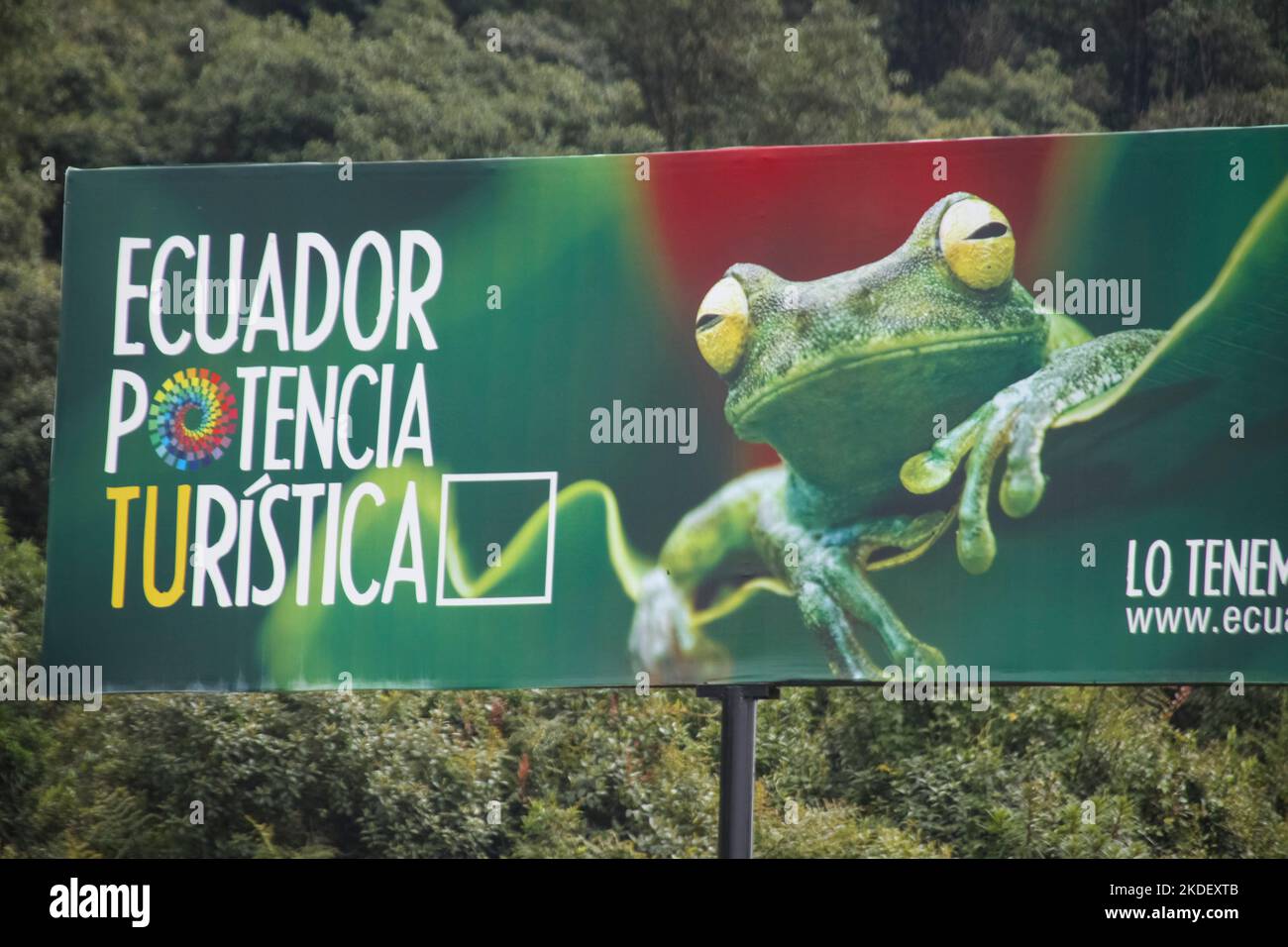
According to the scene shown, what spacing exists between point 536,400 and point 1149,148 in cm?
290

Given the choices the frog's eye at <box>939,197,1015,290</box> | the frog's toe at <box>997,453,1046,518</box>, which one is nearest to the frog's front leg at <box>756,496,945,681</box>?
the frog's toe at <box>997,453,1046,518</box>

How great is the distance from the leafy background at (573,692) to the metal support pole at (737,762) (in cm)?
583

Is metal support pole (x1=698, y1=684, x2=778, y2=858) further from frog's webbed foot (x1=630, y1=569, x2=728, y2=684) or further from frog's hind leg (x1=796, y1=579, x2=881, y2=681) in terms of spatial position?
frog's hind leg (x1=796, y1=579, x2=881, y2=681)

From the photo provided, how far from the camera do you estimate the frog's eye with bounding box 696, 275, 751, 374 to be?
7902 mm

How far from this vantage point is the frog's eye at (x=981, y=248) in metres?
7.76

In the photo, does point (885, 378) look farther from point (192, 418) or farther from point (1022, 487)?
point (192, 418)

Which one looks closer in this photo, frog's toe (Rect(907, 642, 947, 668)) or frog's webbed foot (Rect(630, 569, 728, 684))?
frog's toe (Rect(907, 642, 947, 668))

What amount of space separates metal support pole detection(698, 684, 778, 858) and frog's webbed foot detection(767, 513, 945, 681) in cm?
36

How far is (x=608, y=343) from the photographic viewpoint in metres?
8.02

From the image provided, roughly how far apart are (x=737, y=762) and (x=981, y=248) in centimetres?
246

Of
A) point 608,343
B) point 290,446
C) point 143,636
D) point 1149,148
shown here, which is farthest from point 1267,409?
point 143,636

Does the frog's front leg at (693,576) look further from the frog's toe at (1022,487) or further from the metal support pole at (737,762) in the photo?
the frog's toe at (1022,487)

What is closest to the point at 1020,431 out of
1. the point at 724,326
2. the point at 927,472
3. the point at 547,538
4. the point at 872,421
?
the point at 927,472

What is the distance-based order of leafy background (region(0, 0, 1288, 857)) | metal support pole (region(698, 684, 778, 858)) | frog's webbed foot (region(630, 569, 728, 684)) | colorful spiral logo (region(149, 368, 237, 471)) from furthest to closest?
leafy background (region(0, 0, 1288, 857))
colorful spiral logo (region(149, 368, 237, 471))
frog's webbed foot (region(630, 569, 728, 684))
metal support pole (region(698, 684, 778, 858))
